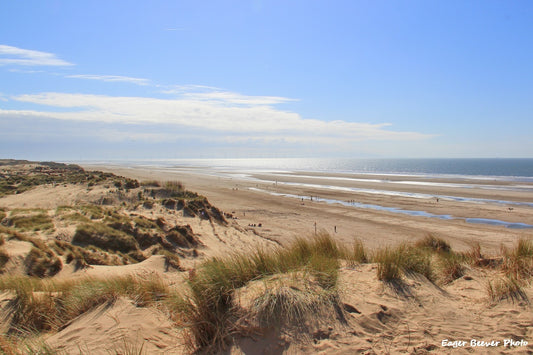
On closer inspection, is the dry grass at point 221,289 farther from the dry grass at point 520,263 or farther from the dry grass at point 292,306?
the dry grass at point 520,263

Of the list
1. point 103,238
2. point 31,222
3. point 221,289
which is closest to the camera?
point 221,289

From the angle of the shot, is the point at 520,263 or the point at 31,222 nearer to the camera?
the point at 520,263

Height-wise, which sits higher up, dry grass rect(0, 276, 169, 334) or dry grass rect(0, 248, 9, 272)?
dry grass rect(0, 276, 169, 334)

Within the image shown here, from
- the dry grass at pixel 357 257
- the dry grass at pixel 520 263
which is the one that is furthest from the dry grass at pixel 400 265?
the dry grass at pixel 520 263

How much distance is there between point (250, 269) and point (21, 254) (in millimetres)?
6768

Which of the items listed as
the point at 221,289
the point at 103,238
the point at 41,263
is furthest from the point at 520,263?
the point at 103,238

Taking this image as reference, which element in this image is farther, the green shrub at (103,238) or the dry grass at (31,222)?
the dry grass at (31,222)

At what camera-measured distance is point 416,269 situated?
5.35 meters

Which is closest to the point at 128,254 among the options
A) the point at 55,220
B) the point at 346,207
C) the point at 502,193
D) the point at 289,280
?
the point at 55,220

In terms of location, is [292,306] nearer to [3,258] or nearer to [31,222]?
[3,258]

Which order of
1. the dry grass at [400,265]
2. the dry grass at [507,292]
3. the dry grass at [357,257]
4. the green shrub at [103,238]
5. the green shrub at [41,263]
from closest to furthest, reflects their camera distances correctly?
the dry grass at [507,292]
the dry grass at [400,265]
the dry grass at [357,257]
the green shrub at [41,263]
the green shrub at [103,238]

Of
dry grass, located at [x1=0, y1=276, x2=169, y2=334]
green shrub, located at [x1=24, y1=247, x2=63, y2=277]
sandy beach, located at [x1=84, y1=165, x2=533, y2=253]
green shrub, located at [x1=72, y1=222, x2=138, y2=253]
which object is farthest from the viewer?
sandy beach, located at [x1=84, y1=165, x2=533, y2=253]

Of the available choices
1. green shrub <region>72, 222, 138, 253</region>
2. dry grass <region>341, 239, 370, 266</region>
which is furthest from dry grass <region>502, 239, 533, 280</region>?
green shrub <region>72, 222, 138, 253</region>

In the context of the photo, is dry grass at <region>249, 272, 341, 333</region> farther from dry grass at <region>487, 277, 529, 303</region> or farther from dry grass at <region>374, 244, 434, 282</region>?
dry grass at <region>487, 277, 529, 303</region>
